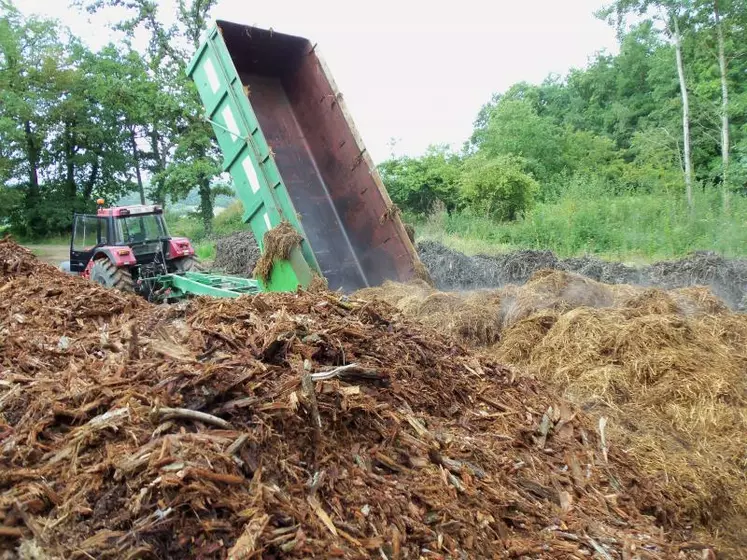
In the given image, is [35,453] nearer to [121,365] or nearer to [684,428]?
[121,365]

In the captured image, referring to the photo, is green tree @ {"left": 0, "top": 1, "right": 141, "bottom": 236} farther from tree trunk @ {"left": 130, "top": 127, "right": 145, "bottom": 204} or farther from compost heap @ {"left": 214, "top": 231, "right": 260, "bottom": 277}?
compost heap @ {"left": 214, "top": 231, "right": 260, "bottom": 277}

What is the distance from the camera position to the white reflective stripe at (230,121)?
21.5 feet

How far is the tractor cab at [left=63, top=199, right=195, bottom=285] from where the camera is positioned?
795cm

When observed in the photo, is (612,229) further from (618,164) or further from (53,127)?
(53,127)

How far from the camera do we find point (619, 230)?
11.7 meters

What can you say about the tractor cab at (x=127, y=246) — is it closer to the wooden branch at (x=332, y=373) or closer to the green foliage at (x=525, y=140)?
the wooden branch at (x=332, y=373)

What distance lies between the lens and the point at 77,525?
1.67 meters

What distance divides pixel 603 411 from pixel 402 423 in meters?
2.03

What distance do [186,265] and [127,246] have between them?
892 mm

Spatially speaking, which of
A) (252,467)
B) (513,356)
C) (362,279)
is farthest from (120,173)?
(252,467)

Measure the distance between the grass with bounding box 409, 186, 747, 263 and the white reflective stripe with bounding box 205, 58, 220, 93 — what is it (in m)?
5.86

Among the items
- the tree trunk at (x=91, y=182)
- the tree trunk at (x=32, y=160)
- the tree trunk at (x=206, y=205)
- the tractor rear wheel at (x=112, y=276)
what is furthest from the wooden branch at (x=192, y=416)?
the tree trunk at (x=91, y=182)

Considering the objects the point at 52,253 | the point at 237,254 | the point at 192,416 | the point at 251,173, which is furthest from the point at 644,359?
the point at 52,253

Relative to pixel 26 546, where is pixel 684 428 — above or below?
below
